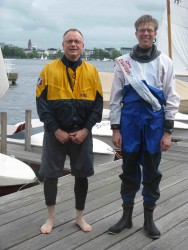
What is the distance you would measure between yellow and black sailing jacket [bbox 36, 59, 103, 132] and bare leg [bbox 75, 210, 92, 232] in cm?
82

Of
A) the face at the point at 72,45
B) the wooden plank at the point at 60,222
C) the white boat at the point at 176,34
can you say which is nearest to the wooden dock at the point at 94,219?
the wooden plank at the point at 60,222

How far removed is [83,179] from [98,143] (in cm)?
442

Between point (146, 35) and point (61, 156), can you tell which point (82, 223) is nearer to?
point (61, 156)

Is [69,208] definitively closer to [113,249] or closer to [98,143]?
[113,249]

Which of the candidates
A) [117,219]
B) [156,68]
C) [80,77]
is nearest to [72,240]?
[117,219]

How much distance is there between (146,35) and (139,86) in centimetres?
42

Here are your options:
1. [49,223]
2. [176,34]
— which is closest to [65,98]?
[49,223]

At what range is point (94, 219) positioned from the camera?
3.92 meters

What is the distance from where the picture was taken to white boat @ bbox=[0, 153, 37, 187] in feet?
19.8

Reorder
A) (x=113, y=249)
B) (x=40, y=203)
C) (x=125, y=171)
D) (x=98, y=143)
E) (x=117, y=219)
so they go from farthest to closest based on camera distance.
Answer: (x=98, y=143) → (x=40, y=203) → (x=117, y=219) → (x=125, y=171) → (x=113, y=249)

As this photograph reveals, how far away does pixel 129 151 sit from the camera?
3436mm

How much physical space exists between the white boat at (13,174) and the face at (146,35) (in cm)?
341

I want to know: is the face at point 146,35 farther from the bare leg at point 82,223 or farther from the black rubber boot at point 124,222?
the bare leg at point 82,223

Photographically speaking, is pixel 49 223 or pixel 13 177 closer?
pixel 49 223
